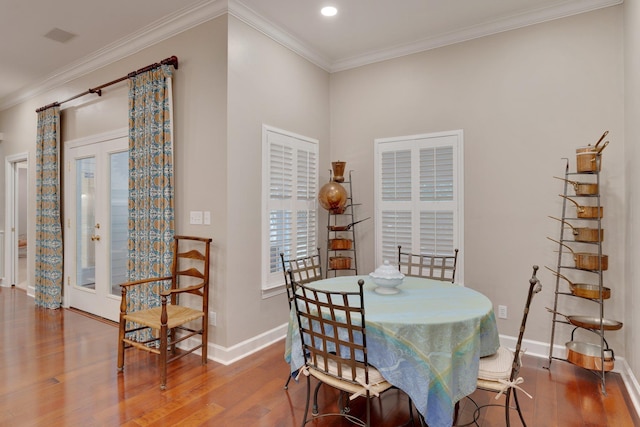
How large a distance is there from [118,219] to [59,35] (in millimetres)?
2027

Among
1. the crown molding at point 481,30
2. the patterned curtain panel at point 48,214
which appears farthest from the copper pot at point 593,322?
the patterned curtain panel at point 48,214

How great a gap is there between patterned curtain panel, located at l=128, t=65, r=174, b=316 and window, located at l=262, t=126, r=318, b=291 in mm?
917

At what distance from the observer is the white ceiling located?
324 cm

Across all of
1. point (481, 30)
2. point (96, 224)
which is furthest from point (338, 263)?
point (96, 224)

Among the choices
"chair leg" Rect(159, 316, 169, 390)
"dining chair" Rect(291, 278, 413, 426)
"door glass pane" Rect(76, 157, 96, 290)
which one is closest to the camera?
"dining chair" Rect(291, 278, 413, 426)

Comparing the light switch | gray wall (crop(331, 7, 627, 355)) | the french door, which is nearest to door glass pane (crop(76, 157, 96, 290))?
the french door

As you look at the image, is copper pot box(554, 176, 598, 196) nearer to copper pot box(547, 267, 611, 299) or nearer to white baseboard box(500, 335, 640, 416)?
copper pot box(547, 267, 611, 299)

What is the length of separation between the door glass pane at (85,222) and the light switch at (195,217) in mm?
1909

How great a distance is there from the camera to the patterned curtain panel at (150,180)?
345cm

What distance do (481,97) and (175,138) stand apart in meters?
3.08

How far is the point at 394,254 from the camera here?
13.4 ft

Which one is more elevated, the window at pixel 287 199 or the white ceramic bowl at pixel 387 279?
the window at pixel 287 199

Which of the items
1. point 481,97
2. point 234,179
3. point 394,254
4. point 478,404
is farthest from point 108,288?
point 481,97

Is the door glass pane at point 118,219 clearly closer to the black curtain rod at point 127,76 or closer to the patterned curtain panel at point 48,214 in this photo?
the black curtain rod at point 127,76
